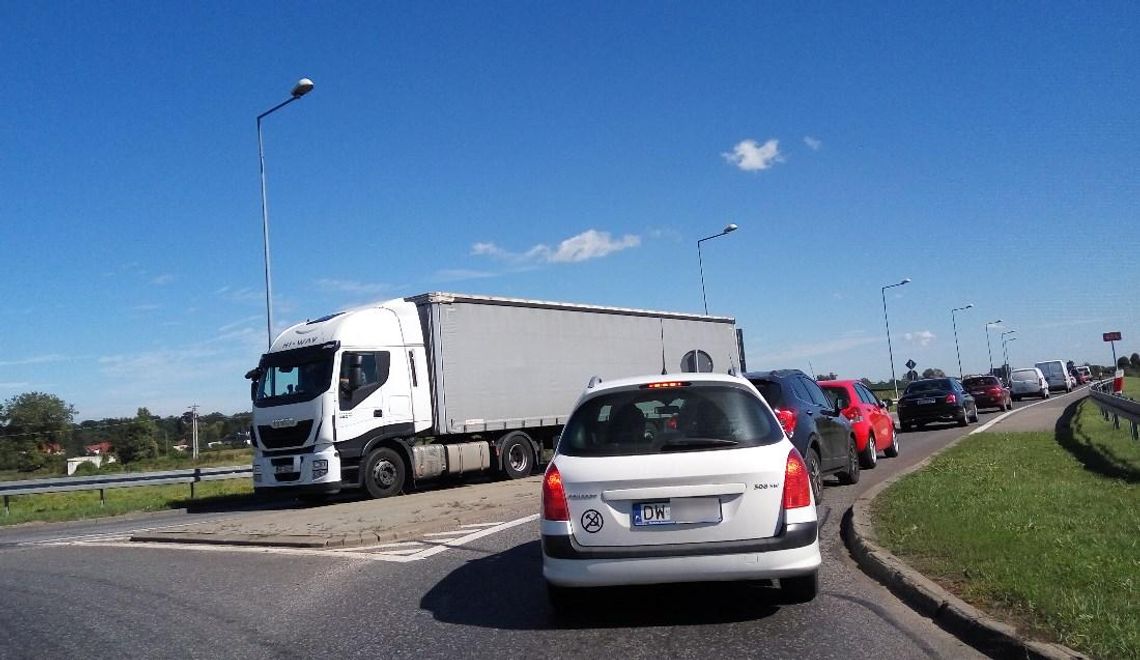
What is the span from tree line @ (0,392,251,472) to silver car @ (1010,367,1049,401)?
40995 mm

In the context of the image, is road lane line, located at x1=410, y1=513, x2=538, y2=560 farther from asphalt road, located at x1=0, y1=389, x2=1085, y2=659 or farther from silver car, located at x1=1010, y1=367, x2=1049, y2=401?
silver car, located at x1=1010, y1=367, x2=1049, y2=401

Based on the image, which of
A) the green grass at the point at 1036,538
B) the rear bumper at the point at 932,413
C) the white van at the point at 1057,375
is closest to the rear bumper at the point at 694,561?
the green grass at the point at 1036,538

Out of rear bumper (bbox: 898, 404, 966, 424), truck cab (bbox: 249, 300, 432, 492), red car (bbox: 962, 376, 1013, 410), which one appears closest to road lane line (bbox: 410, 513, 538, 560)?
truck cab (bbox: 249, 300, 432, 492)

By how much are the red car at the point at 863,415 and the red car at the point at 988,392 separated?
2009cm

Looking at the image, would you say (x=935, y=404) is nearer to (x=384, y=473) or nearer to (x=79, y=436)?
(x=384, y=473)

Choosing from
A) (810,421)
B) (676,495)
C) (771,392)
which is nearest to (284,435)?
(771,392)

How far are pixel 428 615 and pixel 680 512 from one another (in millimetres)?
2110

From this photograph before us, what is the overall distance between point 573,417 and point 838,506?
603 centimetres

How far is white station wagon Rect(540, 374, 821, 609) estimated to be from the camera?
5.48 meters

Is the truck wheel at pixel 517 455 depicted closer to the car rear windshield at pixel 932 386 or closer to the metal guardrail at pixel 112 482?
the metal guardrail at pixel 112 482

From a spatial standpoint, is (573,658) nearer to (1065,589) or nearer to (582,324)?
(1065,589)

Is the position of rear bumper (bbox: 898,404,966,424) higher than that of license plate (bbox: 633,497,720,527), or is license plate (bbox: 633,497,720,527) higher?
license plate (bbox: 633,497,720,527)

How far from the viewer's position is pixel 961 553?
691 cm

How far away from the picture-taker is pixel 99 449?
49188 millimetres
